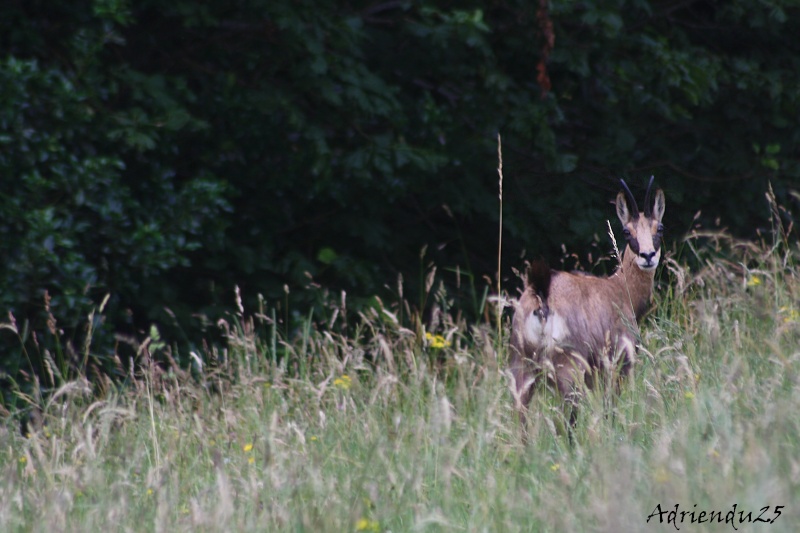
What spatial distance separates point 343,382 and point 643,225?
1676 mm

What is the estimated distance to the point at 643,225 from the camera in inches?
168

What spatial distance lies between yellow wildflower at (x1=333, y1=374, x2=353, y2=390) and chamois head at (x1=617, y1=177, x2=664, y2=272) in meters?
1.47

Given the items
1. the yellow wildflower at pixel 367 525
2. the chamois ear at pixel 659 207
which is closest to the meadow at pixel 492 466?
the yellow wildflower at pixel 367 525

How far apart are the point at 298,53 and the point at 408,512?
16.1 ft

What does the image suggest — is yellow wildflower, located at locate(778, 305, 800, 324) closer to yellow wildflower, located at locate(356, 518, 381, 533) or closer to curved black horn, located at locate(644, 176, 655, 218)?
curved black horn, located at locate(644, 176, 655, 218)

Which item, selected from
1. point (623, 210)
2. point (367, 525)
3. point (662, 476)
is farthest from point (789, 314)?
point (367, 525)

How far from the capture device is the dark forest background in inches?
264

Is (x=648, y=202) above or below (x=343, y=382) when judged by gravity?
above

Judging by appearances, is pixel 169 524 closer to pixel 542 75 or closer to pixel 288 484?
pixel 288 484

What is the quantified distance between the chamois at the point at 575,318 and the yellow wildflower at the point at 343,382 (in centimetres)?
84

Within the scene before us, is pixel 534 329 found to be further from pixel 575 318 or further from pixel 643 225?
pixel 643 225

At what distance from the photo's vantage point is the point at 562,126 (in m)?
8.66

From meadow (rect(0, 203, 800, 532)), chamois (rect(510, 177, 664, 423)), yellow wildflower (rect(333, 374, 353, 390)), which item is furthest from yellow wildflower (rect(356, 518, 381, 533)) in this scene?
yellow wildflower (rect(333, 374, 353, 390))

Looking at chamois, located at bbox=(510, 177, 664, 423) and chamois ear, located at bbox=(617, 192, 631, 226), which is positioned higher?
chamois ear, located at bbox=(617, 192, 631, 226)
